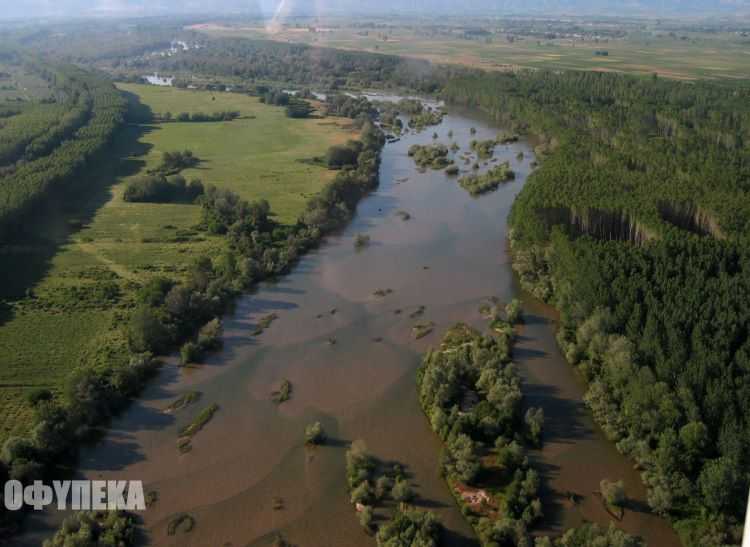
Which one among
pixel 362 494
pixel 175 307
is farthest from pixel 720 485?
pixel 175 307

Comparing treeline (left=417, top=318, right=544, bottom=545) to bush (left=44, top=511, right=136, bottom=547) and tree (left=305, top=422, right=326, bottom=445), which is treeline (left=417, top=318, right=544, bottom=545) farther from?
bush (left=44, top=511, right=136, bottom=547)

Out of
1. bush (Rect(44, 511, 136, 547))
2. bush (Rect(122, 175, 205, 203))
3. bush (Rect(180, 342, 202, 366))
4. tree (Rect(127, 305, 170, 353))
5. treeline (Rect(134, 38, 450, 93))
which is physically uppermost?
treeline (Rect(134, 38, 450, 93))

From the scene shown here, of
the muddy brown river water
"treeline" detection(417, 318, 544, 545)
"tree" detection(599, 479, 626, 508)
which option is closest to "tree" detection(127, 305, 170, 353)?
the muddy brown river water

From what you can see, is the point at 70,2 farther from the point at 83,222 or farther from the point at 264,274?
the point at 264,274

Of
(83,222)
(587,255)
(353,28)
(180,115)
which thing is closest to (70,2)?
(353,28)

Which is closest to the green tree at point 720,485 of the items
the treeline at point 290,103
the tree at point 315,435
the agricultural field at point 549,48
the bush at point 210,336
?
the tree at point 315,435
